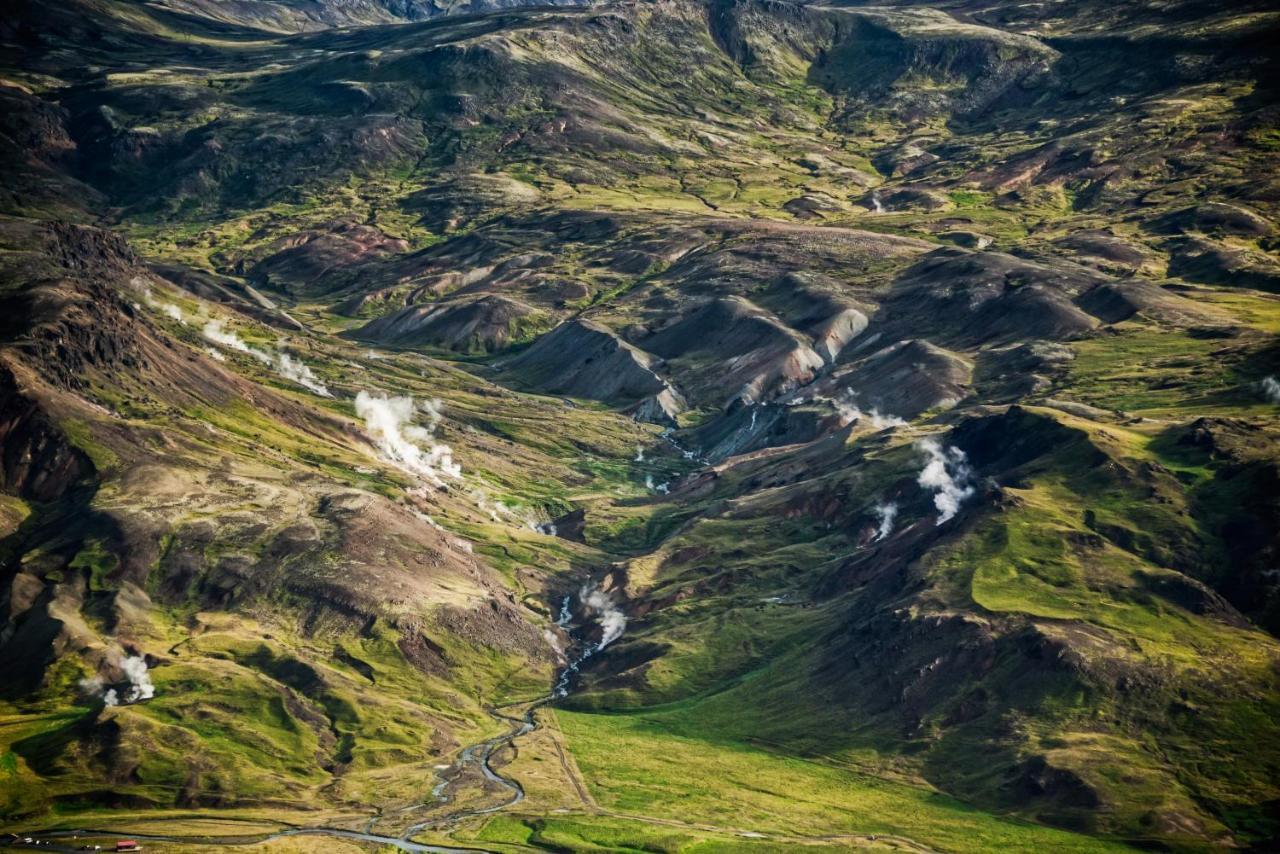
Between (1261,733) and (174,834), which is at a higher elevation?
(1261,733)

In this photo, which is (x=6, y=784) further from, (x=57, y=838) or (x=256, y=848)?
(x=256, y=848)

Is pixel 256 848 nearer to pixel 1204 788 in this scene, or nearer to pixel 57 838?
pixel 57 838

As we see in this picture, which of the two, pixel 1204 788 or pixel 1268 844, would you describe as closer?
pixel 1268 844

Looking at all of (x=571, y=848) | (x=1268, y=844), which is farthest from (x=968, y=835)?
(x=571, y=848)

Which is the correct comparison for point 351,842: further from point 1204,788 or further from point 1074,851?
point 1204,788

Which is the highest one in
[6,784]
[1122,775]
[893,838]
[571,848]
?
[1122,775]

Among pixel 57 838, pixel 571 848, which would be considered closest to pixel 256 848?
pixel 57 838

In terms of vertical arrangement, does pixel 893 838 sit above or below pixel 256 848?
above

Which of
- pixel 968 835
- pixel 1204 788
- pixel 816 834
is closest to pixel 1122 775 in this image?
pixel 1204 788
